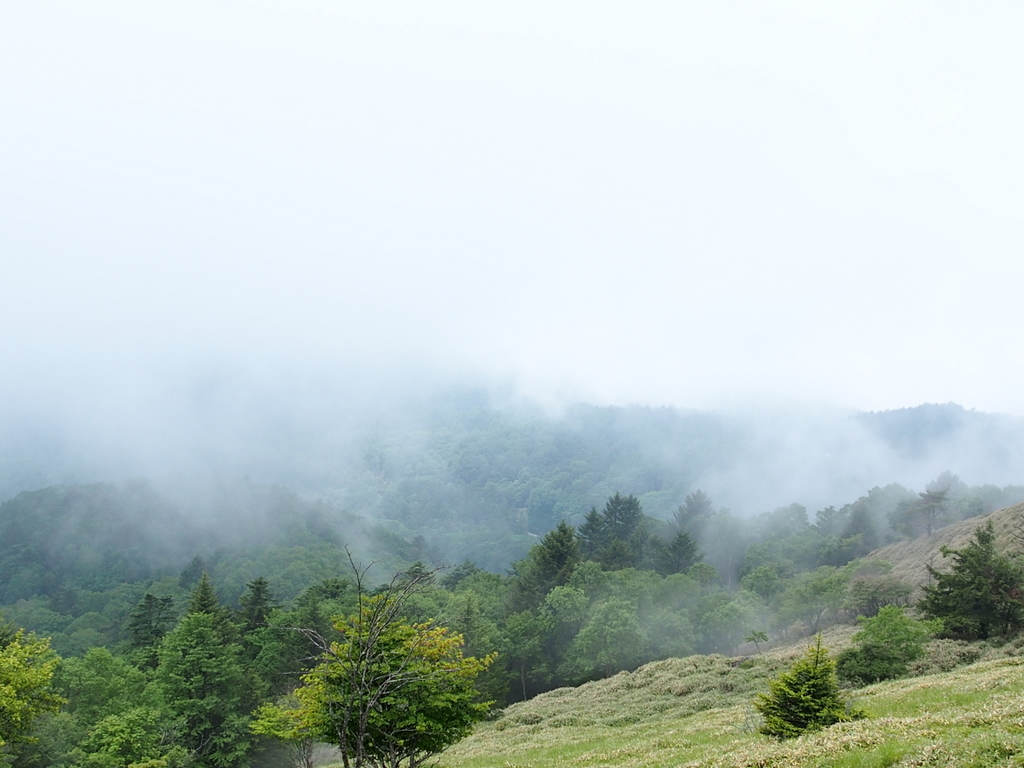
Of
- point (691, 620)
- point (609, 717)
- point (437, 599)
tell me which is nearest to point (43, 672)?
point (609, 717)

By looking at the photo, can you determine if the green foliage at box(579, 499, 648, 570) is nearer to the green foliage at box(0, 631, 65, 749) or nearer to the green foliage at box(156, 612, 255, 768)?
the green foliage at box(156, 612, 255, 768)

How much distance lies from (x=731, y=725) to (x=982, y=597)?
23.4 meters

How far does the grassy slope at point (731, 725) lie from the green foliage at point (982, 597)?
163 inches

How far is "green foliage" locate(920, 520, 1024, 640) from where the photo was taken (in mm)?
34688

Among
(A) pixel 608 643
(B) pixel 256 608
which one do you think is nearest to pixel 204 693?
(B) pixel 256 608

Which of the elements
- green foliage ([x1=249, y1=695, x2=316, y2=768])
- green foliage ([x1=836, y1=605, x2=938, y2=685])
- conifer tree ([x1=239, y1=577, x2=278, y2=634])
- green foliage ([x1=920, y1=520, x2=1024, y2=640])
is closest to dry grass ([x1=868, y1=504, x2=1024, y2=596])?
green foliage ([x1=920, y1=520, x2=1024, y2=640])

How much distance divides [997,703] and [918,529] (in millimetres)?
125455

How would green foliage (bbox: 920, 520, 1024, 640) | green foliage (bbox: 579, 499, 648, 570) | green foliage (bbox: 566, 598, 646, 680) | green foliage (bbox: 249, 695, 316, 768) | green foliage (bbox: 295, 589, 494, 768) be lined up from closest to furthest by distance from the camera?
1. green foliage (bbox: 295, 589, 494, 768)
2. green foliage (bbox: 249, 695, 316, 768)
3. green foliage (bbox: 920, 520, 1024, 640)
4. green foliage (bbox: 566, 598, 646, 680)
5. green foliage (bbox: 579, 499, 648, 570)

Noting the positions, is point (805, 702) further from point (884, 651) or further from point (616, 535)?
point (616, 535)

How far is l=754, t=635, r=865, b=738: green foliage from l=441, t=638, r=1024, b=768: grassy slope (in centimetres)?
78

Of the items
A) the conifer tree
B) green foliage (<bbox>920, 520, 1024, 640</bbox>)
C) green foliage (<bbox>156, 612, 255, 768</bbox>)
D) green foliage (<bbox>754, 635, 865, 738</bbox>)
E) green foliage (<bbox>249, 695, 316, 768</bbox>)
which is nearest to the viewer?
green foliage (<bbox>754, 635, 865, 738</bbox>)

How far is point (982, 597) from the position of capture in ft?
116

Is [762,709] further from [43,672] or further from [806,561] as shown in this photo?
[806,561]

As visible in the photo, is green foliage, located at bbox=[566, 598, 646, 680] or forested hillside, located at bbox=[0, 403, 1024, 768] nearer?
forested hillside, located at bbox=[0, 403, 1024, 768]
